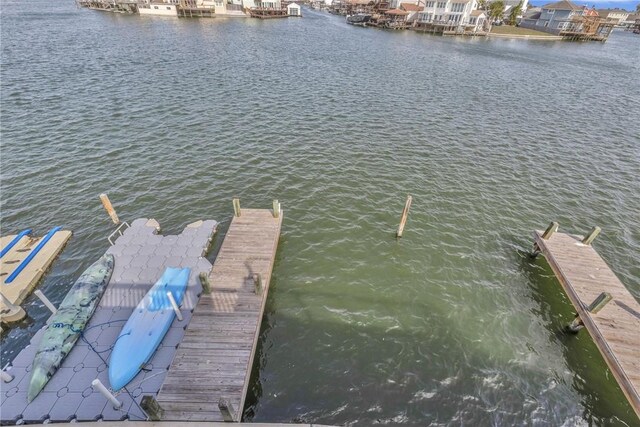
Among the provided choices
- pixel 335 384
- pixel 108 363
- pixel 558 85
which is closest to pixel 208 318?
pixel 108 363

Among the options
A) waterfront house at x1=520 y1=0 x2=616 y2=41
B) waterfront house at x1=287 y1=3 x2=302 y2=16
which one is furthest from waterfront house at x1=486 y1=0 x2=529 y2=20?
waterfront house at x1=287 y1=3 x2=302 y2=16

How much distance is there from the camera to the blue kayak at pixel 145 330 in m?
11.9

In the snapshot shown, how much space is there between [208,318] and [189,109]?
3070 centimetres

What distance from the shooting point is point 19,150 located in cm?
2666

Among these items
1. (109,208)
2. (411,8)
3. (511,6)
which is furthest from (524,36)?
(109,208)

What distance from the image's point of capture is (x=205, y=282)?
14.4m

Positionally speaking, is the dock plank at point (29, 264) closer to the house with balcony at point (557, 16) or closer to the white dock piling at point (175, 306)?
the white dock piling at point (175, 306)

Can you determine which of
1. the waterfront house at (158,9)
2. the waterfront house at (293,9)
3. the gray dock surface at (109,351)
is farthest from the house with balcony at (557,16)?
the gray dock surface at (109,351)

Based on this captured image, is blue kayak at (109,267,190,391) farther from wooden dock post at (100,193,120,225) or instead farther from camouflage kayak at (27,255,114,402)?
wooden dock post at (100,193,120,225)

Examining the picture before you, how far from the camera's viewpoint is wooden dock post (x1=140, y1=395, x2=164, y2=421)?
9.45 meters

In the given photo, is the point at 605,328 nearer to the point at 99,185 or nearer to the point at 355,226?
the point at 355,226

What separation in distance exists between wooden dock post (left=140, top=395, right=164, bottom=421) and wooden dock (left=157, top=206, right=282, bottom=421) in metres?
0.41

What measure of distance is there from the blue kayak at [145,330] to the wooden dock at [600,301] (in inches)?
769

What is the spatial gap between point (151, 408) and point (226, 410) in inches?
93.9
